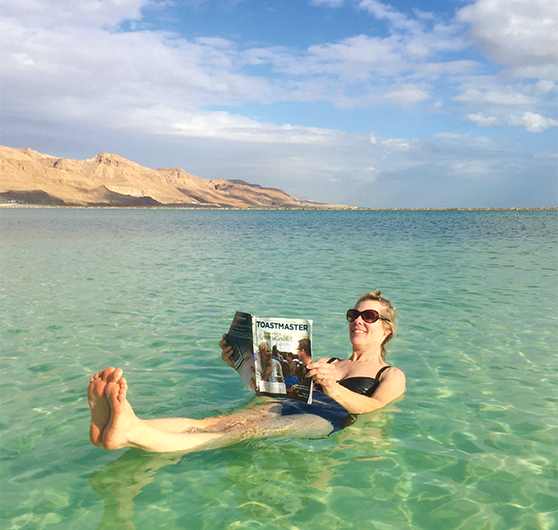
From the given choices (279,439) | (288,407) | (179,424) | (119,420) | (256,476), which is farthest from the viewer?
(288,407)

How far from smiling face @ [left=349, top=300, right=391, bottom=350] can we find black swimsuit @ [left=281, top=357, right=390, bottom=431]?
0.26 metres

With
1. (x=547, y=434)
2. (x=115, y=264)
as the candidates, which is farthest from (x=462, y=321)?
(x=115, y=264)

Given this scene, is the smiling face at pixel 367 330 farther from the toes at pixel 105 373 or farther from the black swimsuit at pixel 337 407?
the toes at pixel 105 373

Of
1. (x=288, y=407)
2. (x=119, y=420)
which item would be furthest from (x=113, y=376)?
(x=288, y=407)

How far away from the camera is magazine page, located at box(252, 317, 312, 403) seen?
3305 millimetres

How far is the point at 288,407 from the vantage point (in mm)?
4258

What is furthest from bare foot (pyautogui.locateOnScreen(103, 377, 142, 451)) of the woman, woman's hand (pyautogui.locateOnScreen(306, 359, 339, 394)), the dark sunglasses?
the dark sunglasses

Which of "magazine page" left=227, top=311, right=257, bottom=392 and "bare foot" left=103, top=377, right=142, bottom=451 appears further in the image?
"magazine page" left=227, top=311, right=257, bottom=392

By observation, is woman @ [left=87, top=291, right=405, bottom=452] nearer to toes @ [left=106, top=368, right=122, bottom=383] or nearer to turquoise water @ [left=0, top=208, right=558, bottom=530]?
toes @ [left=106, top=368, right=122, bottom=383]

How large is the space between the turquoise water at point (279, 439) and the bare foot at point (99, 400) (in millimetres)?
438

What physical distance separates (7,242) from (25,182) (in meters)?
173

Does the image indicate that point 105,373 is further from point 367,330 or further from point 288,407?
point 367,330

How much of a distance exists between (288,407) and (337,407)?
0.42m

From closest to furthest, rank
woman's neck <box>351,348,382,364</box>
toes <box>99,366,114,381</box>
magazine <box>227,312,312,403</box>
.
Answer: toes <box>99,366,114,381</box>
magazine <box>227,312,312,403</box>
woman's neck <box>351,348,382,364</box>
